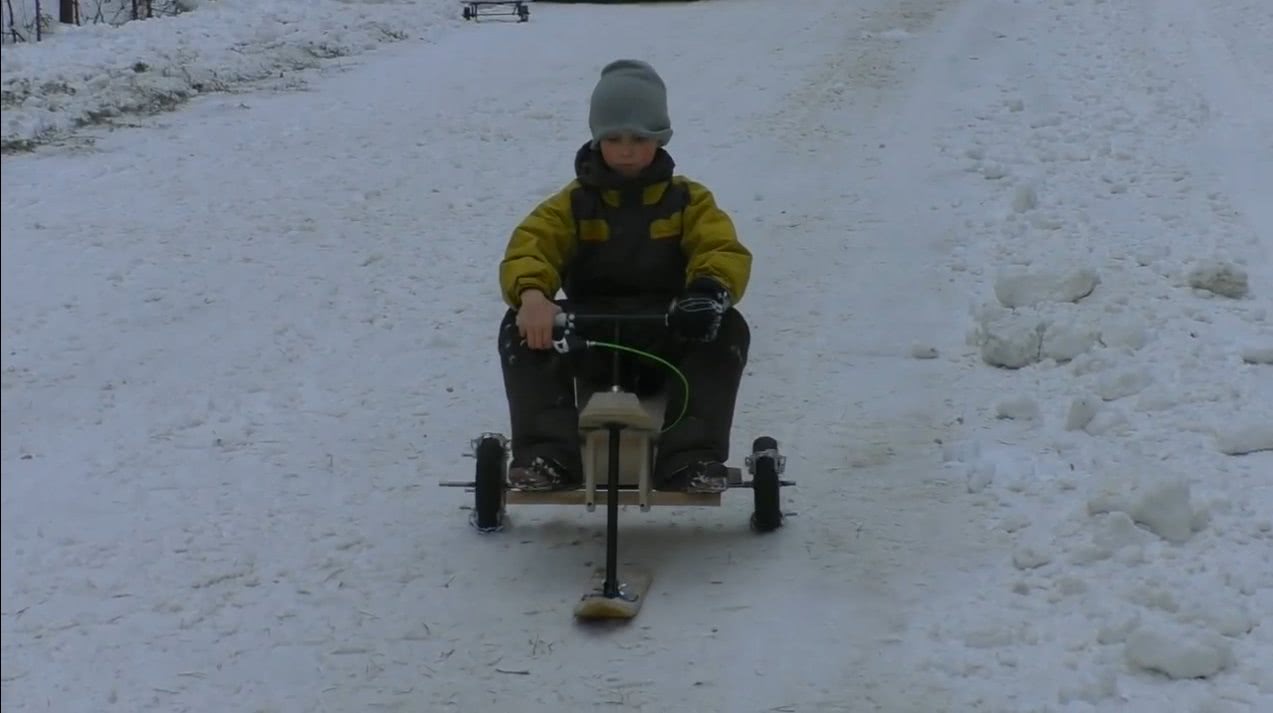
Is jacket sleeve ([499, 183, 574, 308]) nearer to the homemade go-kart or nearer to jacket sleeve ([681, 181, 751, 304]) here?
the homemade go-kart

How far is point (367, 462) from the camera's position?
5.10m

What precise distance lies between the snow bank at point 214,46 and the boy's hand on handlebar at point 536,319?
2.39 metres

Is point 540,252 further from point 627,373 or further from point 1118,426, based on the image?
point 1118,426

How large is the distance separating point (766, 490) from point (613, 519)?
622mm

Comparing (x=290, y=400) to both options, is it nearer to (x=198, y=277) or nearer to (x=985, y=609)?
Result: (x=198, y=277)

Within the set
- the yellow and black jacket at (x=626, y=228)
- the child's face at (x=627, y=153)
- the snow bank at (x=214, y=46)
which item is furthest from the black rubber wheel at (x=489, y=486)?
the snow bank at (x=214, y=46)

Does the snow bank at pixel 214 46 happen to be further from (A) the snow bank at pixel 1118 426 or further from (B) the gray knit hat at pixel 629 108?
(A) the snow bank at pixel 1118 426

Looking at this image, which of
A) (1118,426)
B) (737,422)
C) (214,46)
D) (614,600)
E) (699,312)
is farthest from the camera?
(214,46)

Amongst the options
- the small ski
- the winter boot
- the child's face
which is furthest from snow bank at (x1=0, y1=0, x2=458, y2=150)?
the small ski

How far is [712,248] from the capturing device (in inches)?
176

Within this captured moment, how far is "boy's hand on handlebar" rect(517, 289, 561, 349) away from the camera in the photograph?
4.17m

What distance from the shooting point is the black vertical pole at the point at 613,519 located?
160 inches

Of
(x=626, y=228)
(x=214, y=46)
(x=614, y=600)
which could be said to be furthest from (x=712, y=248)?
(x=214, y=46)

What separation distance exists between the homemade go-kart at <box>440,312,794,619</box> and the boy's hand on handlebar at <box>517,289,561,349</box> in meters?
0.03
